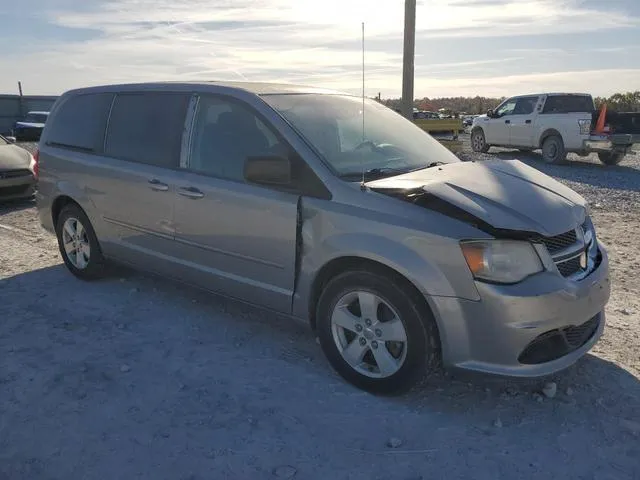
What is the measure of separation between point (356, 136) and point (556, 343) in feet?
6.08

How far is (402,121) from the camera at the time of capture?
4.70 metres

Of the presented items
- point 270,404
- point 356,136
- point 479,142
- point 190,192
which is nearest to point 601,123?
point 479,142

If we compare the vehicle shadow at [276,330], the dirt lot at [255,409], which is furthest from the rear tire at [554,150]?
the vehicle shadow at [276,330]

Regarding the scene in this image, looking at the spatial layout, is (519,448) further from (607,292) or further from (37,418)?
(37,418)

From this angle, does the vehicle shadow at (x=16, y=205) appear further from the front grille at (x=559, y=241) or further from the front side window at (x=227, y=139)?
the front grille at (x=559, y=241)

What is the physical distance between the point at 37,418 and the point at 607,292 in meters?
3.30

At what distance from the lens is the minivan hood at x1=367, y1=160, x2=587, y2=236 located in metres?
3.13

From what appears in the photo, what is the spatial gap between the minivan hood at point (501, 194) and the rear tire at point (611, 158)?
12.6 meters

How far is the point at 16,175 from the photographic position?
9039mm

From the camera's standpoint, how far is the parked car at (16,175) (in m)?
8.93

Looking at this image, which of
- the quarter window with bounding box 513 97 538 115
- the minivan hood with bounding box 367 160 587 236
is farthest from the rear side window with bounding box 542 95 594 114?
the minivan hood with bounding box 367 160 587 236

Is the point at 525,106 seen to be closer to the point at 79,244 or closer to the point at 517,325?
the point at 79,244

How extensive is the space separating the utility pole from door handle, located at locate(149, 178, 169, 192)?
563 cm

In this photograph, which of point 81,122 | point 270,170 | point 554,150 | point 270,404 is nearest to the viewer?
point 270,404
